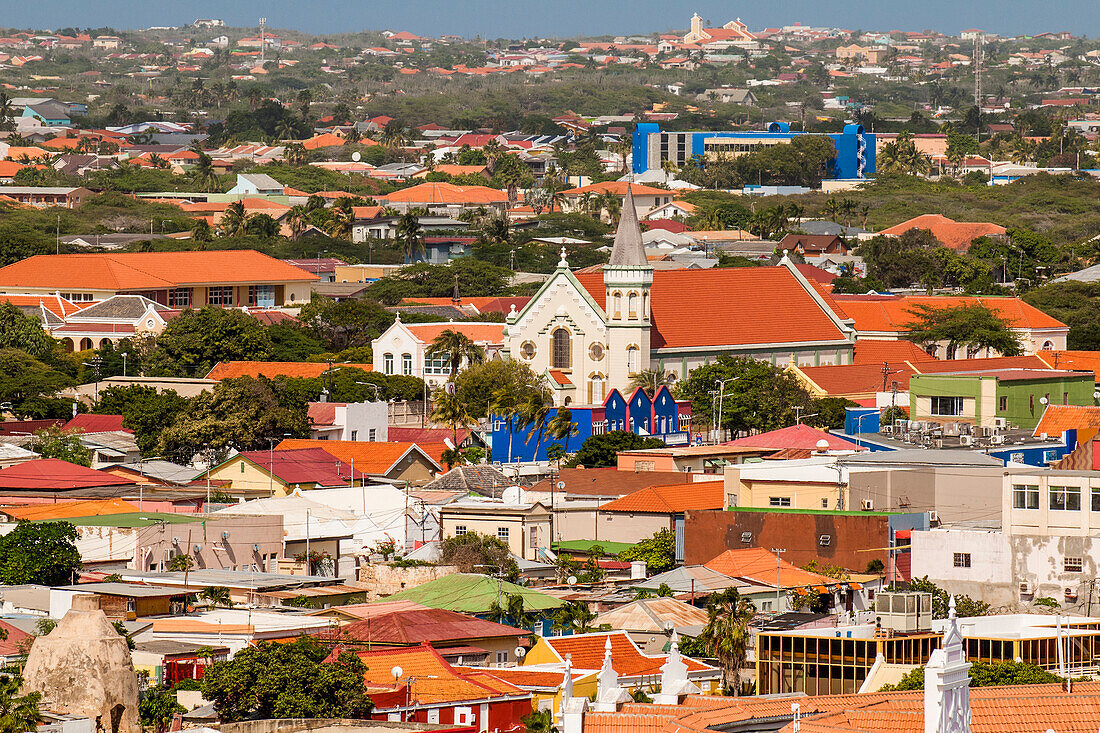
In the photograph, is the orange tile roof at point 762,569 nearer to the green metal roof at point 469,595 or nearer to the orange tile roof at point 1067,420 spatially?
the green metal roof at point 469,595

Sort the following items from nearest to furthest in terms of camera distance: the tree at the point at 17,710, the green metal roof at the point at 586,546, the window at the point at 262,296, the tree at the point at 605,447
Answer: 1. the tree at the point at 17,710
2. the green metal roof at the point at 586,546
3. the tree at the point at 605,447
4. the window at the point at 262,296

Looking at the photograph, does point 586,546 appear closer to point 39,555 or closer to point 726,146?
point 39,555

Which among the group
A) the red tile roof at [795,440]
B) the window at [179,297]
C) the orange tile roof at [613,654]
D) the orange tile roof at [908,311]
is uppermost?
the window at [179,297]

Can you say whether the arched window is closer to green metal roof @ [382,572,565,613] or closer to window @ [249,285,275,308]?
green metal roof @ [382,572,565,613]

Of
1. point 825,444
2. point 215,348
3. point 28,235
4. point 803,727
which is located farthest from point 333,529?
point 28,235

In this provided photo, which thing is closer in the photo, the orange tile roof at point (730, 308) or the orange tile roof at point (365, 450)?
the orange tile roof at point (365, 450)

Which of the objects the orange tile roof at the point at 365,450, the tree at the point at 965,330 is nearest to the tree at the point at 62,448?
the orange tile roof at the point at 365,450

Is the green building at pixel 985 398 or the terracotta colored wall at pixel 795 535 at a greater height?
the green building at pixel 985 398

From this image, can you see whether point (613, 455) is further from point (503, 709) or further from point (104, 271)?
point (104, 271)

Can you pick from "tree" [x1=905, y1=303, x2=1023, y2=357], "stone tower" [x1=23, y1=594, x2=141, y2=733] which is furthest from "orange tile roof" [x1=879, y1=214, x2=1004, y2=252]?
"stone tower" [x1=23, y1=594, x2=141, y2=733]
